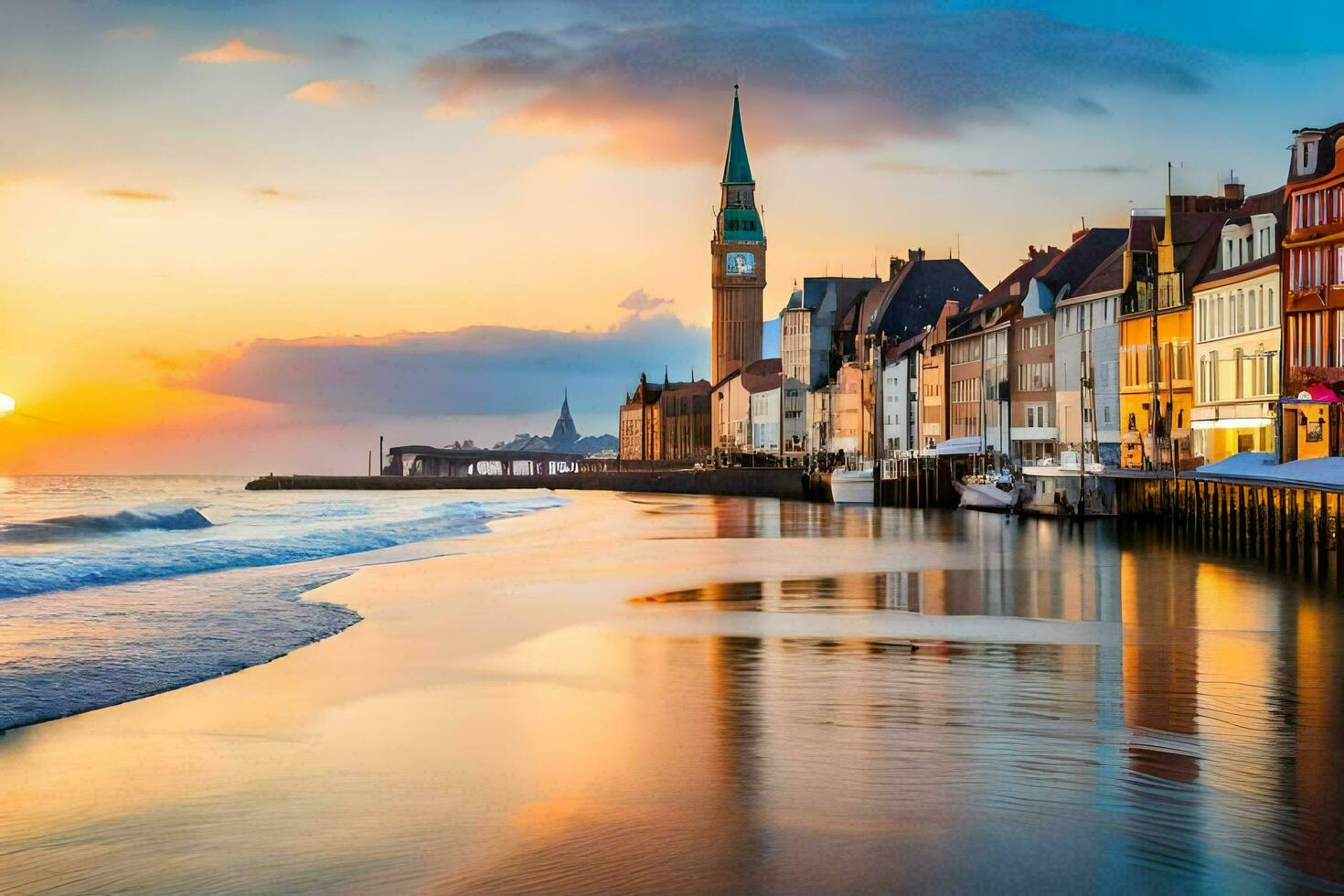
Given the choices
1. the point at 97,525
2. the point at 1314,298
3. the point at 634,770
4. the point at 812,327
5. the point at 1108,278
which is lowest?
the point at 97,525

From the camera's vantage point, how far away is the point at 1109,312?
75000mm

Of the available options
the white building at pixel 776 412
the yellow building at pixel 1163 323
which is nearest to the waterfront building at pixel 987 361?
the yellow building at pixel 1163 323

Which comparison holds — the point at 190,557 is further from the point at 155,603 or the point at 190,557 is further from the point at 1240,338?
the point at 1240,338

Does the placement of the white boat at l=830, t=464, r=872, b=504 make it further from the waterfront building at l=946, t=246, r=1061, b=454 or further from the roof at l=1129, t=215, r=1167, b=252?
the roof at l=1129, t=215, r=1167, b=252

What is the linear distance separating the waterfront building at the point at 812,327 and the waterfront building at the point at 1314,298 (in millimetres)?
91213

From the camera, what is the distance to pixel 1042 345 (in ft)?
274

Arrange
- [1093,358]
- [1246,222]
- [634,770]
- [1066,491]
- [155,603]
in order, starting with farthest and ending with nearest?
[1093,358] < [1066,491] < [1246,222] < [155,603] < [634,770]

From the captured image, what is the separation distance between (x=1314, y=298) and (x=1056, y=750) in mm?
41405

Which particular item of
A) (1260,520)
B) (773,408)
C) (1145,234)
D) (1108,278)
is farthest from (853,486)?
(773,408)

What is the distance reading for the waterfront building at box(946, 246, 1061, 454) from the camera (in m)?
88.5

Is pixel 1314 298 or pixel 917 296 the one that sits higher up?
pixel 917 296

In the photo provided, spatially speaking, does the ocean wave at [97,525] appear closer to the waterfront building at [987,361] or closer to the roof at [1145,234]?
the waterfront building at [987,361]

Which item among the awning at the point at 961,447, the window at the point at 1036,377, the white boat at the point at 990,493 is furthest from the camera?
the awning at the point at 961,447

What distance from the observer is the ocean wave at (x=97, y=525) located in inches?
2279
